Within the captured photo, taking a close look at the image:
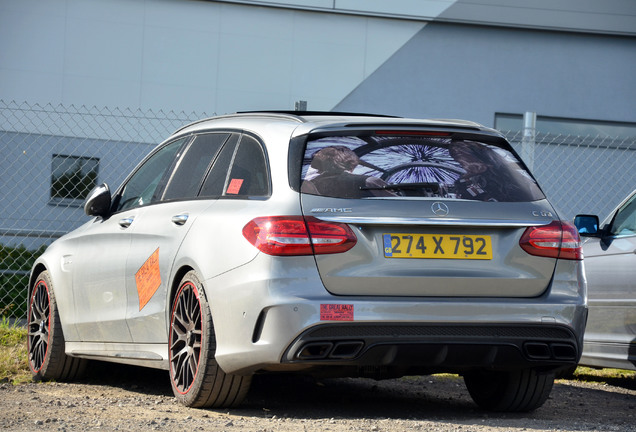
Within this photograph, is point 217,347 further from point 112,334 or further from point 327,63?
point 327,63

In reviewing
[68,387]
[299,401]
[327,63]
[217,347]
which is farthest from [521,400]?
[327,63]

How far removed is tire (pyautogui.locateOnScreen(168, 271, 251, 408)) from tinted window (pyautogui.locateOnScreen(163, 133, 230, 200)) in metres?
0.65

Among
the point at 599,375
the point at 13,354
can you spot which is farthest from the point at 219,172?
the point at 599,375

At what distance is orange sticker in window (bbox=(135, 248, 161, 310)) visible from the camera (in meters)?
5.64

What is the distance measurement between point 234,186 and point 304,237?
0.75 metres

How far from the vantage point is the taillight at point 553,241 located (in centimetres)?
493

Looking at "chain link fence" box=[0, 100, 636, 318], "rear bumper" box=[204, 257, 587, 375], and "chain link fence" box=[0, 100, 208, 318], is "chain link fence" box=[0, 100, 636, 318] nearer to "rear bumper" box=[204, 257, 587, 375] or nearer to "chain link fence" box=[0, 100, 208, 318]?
"chain link fence" box=[0, 100, 208, 318]

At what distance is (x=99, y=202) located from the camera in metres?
6.46

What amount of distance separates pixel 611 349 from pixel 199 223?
330 cm

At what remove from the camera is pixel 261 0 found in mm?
18453

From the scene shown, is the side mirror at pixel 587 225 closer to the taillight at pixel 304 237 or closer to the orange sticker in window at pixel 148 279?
the taillight at pixel 304 237

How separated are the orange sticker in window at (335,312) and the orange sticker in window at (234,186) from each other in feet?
3.03

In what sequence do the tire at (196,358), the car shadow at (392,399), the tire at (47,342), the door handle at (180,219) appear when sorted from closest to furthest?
the tire at (196,358)
the car shadow at (392,399)
the door handle at (180,219)
the tire at (47,342)

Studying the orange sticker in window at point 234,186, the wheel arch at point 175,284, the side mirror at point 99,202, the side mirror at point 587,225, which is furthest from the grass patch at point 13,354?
A: the side mirror at point 587,225
